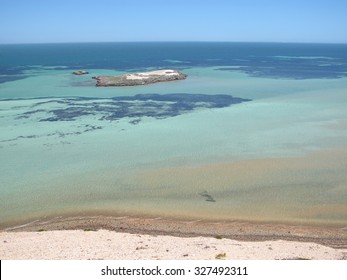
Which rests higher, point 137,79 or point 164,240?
point 137,79

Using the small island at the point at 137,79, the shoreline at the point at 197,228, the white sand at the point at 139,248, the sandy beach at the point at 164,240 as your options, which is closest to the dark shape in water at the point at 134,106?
Answer: the small island at the point at 137,79

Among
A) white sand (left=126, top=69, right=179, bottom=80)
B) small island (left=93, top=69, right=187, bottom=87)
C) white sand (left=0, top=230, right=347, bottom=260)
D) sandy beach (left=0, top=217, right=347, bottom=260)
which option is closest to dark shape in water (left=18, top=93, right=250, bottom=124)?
small island (left=93, top=69, right=187, bottom=87)

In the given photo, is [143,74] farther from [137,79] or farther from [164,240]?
[164,240]

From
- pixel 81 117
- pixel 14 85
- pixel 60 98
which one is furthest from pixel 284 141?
pixel 14 85

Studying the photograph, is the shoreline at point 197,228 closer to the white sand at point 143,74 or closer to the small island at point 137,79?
the small island at point 137,79

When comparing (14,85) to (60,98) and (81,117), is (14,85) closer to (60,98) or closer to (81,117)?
(60,98)

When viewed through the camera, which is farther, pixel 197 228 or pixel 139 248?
pixel 197 228

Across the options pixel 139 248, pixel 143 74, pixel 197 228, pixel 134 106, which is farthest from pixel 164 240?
pixel 143 74
